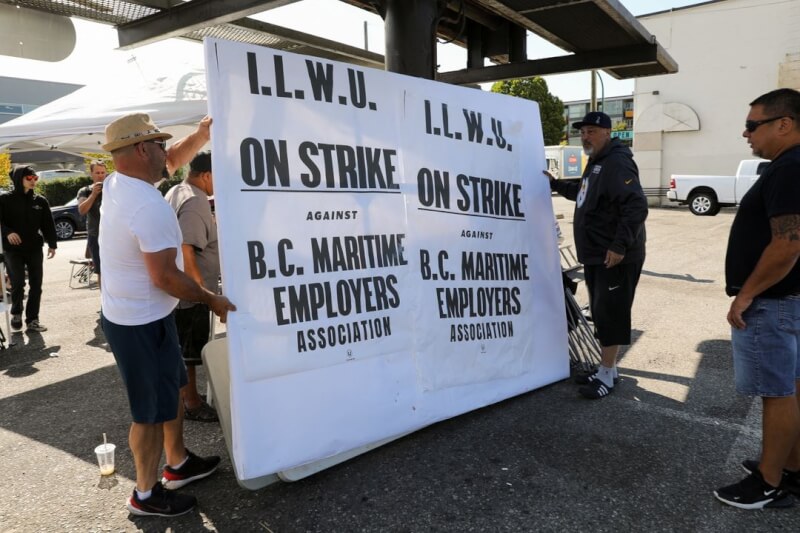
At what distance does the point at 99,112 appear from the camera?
5812mm

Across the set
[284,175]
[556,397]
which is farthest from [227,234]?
[556,397]

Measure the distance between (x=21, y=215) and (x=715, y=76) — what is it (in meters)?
24.8

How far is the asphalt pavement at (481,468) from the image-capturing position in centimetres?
272

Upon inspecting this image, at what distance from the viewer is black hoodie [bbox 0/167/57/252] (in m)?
6.48

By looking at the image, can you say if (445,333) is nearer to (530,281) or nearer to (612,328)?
(530,281)

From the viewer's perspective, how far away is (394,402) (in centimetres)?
332

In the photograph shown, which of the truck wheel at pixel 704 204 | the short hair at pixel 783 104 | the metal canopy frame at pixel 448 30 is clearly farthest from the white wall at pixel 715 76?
the short hair at pixel 783 104

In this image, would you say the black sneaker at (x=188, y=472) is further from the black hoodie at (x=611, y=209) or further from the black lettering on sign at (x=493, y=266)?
the black hoodie at (x=611, y=209)

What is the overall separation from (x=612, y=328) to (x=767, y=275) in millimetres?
1609

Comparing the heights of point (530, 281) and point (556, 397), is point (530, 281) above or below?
above

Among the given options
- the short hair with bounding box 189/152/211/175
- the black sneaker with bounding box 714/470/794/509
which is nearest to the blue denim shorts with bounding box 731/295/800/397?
the black sneaker with bounding box 714/470/794/509

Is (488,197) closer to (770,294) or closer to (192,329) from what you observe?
(770,294)

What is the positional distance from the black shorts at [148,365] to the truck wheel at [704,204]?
794 inches

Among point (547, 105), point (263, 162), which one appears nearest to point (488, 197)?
point (263, 162)
